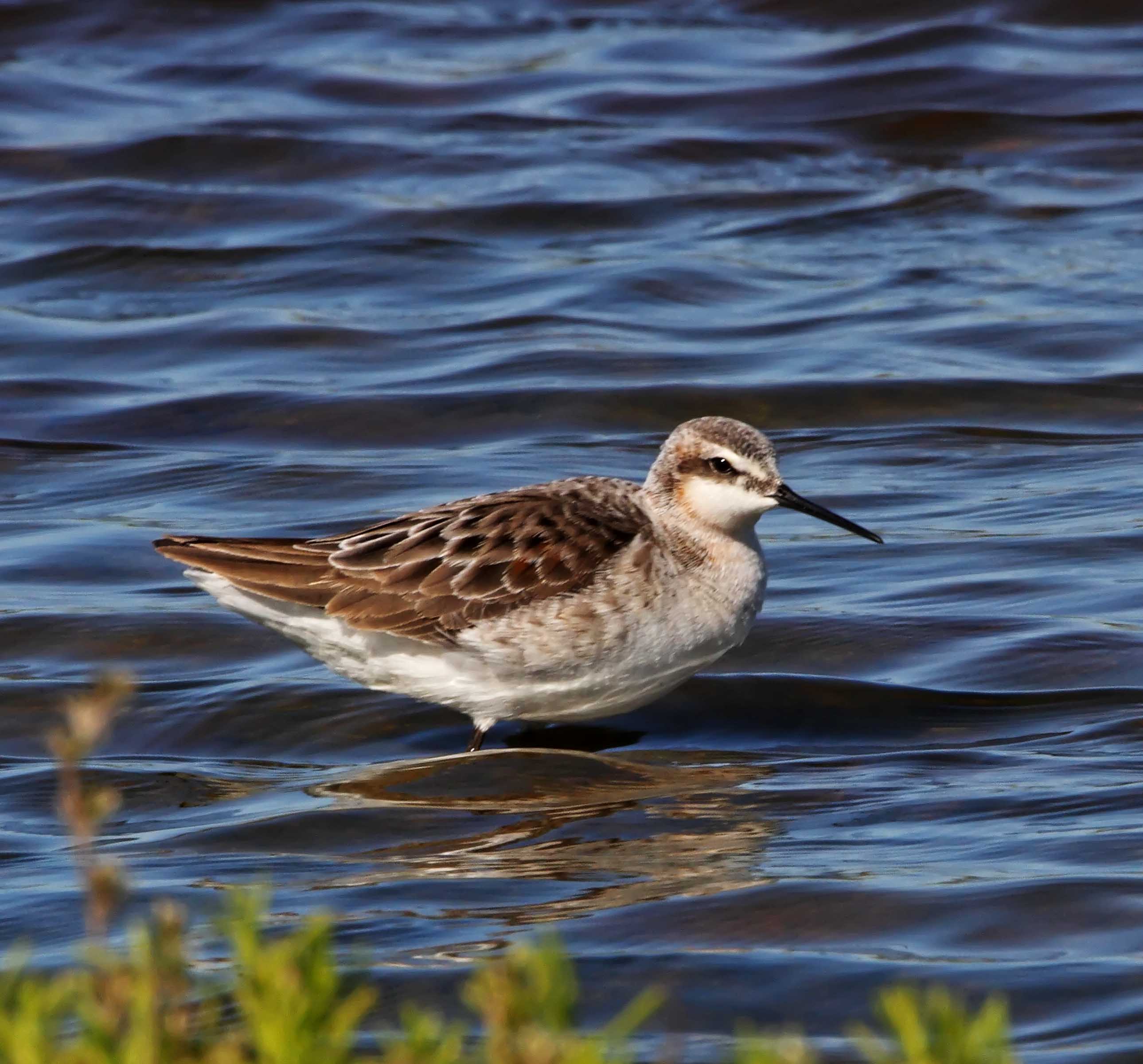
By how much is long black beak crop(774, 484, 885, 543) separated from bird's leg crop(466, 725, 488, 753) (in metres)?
1.64

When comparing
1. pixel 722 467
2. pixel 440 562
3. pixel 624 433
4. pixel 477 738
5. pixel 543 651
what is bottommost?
pixel 477 738

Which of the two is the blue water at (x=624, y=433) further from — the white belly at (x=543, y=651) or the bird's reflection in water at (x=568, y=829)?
the white belly at (x=543, y=651)

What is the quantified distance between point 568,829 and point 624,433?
620 cm

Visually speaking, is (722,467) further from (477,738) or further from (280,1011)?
(280,1011)

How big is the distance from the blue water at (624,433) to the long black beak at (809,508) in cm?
78

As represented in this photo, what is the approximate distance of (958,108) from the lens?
2038cm

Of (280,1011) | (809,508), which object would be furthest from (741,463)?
(280,1011)

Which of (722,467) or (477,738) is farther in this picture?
(722,467)

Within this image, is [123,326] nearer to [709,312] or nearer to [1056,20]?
[709,312]

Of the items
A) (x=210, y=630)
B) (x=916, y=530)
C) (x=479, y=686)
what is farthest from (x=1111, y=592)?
(x=210, y=630)

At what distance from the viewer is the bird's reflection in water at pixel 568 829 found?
6930 mm

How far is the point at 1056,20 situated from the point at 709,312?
876 cm

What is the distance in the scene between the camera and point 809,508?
29.9 ft

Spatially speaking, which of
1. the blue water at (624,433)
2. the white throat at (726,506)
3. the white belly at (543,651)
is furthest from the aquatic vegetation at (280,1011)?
the white throat at (726,506)
